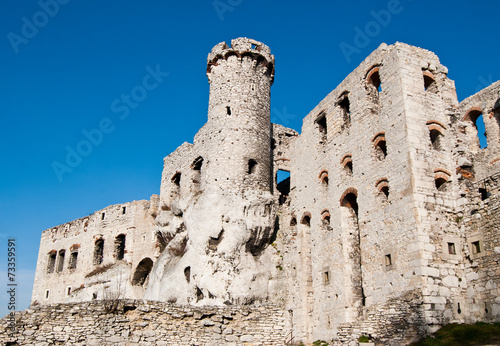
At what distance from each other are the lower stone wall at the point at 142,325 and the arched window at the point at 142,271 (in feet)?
42.8

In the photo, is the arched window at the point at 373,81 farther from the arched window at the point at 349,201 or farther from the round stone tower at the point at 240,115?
the round stone tower at the point at 240,115

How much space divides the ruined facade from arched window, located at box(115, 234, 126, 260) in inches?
49.7

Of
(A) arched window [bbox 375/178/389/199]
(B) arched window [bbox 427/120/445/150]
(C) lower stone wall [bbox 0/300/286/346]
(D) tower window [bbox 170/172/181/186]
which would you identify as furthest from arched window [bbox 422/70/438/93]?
(D) tower window [bbox 170/172/181/186]

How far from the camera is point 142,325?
17531mm

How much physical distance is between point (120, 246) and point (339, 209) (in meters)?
19.3

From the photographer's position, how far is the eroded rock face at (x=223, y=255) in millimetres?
22547

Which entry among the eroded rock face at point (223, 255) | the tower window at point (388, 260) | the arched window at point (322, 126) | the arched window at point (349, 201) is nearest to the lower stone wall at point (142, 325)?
the eroded rock face at point (223, 255)

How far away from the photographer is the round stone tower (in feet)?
82.2

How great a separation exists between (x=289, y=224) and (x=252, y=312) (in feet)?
19.0

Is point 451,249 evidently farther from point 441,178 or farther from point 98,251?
point 98,251

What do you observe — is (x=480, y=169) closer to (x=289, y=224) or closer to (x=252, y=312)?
(x=289, y=224)

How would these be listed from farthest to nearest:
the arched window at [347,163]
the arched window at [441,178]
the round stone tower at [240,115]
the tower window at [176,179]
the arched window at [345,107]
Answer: the tower window at [176,179] → the round stone tower at [240,115] → the arched window at [345,107] → the arched window at [347,163] → the arched window at [441,178]

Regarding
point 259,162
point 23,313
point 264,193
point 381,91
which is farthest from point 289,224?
point 23,313

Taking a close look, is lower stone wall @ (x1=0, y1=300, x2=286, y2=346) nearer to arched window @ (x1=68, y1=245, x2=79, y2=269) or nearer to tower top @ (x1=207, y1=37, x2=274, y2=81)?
tower top @ (x1=207, y1=37, x2=274, y2=81)
